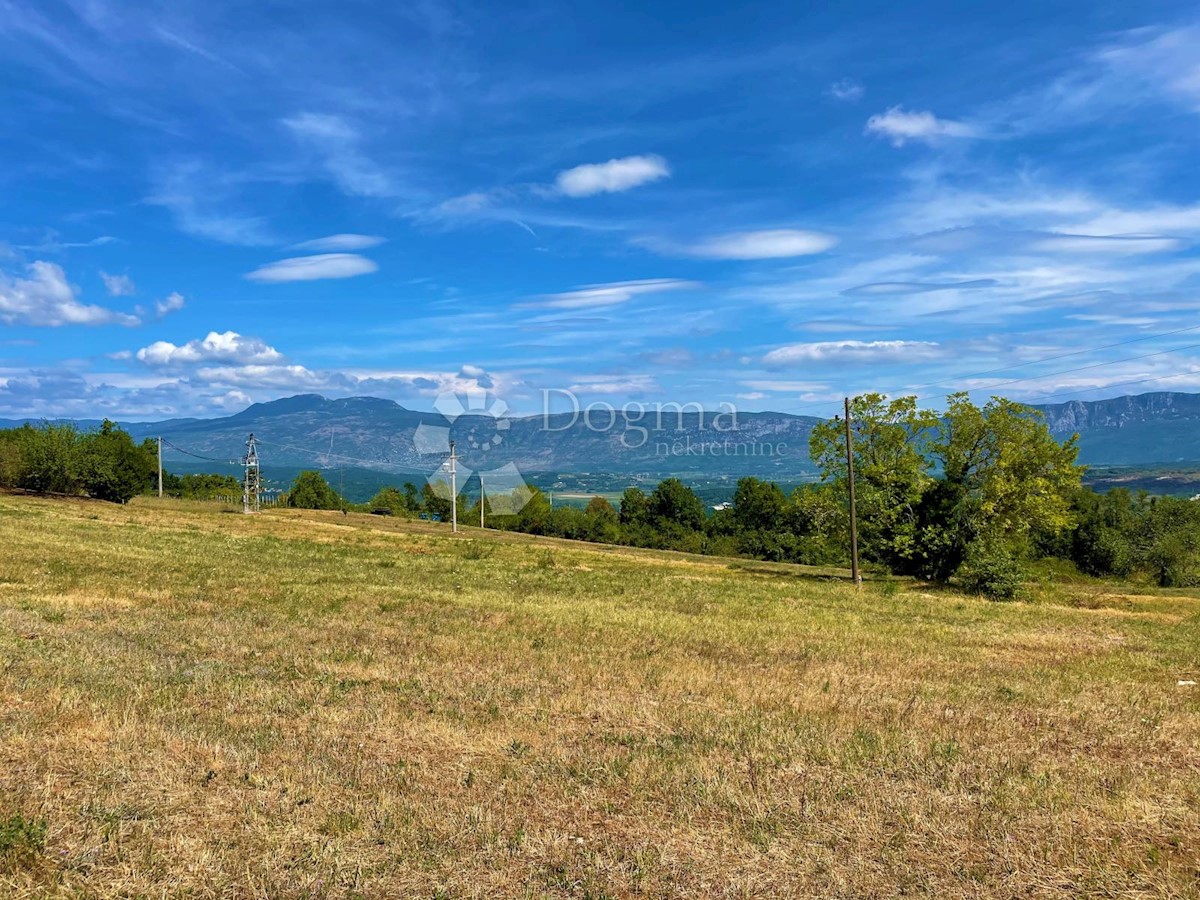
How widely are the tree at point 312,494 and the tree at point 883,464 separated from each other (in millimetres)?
135951

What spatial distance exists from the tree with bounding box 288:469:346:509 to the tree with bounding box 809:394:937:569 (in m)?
136

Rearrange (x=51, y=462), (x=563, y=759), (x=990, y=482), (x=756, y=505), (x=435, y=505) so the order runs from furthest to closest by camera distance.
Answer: (x=435, y=505), (x=756, y=505), (x=51, y=462), (x=990, y=482), (x=563, y=759)

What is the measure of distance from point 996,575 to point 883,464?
1021 centimetres

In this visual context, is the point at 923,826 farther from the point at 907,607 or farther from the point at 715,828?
the point at 907,607

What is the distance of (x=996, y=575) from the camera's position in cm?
3978

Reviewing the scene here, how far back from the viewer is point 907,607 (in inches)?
1215

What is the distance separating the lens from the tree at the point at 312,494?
167 m

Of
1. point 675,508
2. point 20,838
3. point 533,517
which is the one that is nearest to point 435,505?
point 533,517

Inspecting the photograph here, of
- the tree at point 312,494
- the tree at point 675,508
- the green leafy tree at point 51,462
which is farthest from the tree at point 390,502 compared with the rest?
the green leafy tree at point 51,462

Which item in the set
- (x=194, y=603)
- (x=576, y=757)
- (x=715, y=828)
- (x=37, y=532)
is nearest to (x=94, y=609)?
(x=194, y=603)

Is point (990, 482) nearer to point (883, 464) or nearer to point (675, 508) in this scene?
point (883, 464)

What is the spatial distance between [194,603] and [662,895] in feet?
59.8

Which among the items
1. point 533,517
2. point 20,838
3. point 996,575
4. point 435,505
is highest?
point 20,838

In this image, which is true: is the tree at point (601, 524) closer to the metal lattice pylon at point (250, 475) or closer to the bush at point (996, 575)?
the metal lattice pylon at point (250, 475)
